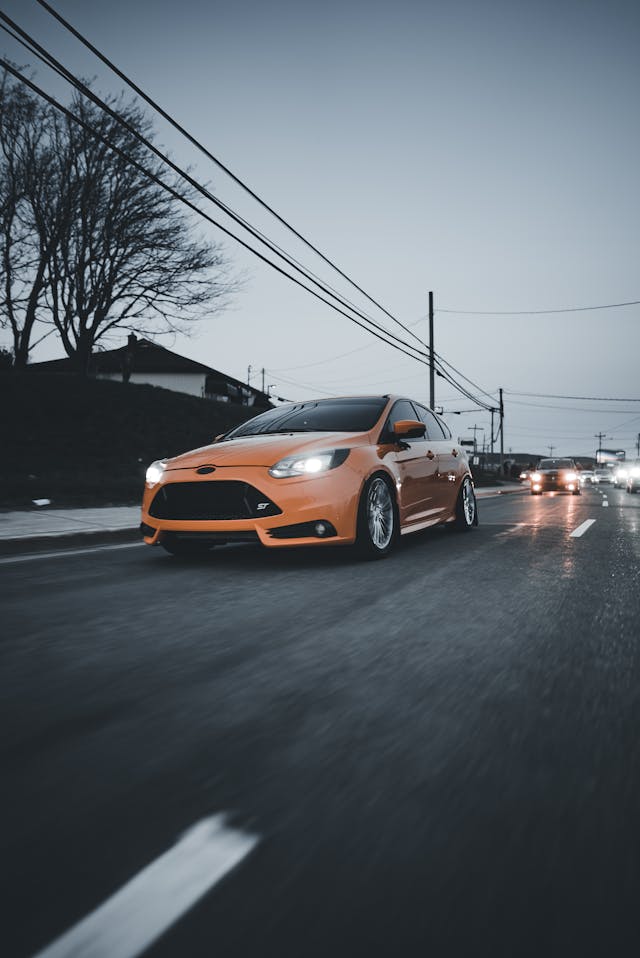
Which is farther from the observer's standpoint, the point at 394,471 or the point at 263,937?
the point at 394,471

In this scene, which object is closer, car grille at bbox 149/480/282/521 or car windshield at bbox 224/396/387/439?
car grille at bbox 149/480/282/521

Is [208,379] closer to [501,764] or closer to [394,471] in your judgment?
[394,471]

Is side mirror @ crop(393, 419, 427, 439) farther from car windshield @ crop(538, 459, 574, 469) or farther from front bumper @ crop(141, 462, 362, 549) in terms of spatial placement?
car windshield @ crop(538, 459, 574, 469)

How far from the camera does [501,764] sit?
2168 mm

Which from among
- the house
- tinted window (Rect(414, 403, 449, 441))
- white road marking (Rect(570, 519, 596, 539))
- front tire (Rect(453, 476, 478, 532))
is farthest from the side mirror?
the house

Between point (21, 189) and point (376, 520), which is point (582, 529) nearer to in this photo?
point (376, 520)

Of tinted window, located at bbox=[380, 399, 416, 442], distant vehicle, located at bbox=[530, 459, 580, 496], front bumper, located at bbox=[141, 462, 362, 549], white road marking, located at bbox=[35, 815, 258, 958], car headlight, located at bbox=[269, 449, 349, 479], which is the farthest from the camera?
distant vehicle, located at bbox=[530, 459, 580, 496]

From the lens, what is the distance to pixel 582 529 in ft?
34.2

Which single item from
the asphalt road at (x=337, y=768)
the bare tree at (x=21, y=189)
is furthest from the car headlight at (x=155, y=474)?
the bare tree at (x=21, y=189)

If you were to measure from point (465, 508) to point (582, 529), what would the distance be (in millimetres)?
1888

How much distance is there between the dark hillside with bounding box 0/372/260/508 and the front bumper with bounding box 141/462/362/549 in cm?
770

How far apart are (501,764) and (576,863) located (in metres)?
0.56

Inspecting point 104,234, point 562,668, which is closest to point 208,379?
point 104,234

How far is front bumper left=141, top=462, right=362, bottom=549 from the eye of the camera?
19.8 ft
